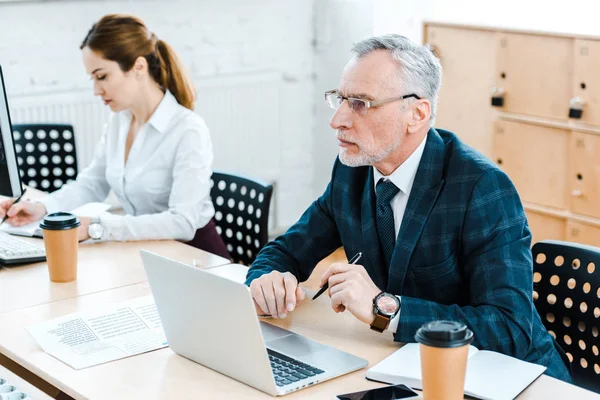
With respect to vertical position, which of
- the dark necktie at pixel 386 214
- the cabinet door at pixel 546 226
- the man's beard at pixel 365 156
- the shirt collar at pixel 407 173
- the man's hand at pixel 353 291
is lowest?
the cabinet door at pixel 546 226

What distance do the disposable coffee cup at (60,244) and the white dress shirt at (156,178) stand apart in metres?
0.35

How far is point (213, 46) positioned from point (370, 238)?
269cm

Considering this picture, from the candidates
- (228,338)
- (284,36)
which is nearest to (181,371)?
(228,338)

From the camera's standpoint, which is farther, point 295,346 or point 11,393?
point 295,346

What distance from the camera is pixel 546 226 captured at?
3.96 metres

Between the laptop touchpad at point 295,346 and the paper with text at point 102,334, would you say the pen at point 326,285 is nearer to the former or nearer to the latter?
the laptop touchpad at point 295,346

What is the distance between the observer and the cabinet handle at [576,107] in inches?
144

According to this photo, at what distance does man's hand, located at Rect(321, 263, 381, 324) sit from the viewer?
1759 mm

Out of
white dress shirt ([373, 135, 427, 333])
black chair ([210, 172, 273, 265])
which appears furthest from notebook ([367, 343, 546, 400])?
black chair ([210, 172, 273, 265])

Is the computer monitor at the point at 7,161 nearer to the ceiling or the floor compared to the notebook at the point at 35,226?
nearer to the ceiling

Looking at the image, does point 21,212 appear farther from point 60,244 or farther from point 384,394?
point 384,394

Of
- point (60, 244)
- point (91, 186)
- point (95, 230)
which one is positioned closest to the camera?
point (60, 244)

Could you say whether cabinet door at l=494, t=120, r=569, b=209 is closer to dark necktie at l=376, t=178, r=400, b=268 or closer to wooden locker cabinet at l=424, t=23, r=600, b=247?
wooden locker cabinet at l=424, t=23, r=600, b=247

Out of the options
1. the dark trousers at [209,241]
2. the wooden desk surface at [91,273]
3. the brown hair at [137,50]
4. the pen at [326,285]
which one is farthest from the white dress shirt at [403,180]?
the brown hair at [137,50]
